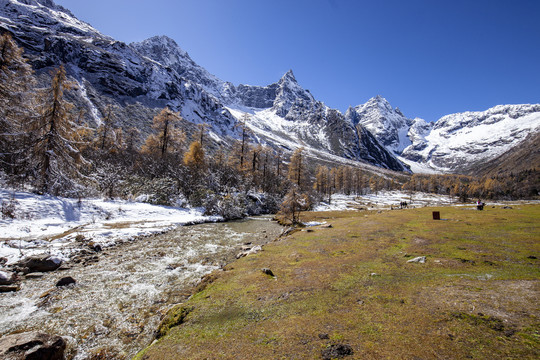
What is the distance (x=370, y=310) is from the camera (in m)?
6.25

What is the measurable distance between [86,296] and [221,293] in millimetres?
6315

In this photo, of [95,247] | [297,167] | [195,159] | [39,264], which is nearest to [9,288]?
[39,264]

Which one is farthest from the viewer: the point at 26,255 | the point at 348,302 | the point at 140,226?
Answer: the point at 140,226

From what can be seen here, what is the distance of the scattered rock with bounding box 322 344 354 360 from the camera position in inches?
179

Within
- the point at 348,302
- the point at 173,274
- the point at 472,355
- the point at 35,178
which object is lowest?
the point at 173,274

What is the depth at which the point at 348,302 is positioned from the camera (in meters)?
6.88

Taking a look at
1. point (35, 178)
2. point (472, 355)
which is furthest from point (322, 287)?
point (35, 178)

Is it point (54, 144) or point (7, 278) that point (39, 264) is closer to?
point (7, 278)

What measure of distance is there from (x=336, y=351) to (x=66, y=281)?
12498 mm

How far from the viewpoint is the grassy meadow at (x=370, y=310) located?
467cm

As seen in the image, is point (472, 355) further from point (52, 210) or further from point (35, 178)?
point (35, 178)

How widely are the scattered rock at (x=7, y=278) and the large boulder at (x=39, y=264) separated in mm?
887

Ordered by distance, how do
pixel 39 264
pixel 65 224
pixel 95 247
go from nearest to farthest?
pixel 39 264 → pixel 95 247 → pixel 65 224

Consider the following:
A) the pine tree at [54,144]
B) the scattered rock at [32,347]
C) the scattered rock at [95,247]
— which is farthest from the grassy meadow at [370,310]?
the pine tree at [54,144]
